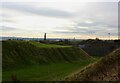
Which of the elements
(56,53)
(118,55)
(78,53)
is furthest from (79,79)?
(78,53)

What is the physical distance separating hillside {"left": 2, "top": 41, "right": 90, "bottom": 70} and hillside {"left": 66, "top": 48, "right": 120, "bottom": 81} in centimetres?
1543

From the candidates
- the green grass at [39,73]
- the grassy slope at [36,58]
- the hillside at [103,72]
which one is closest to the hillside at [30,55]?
the grassy slope at [36,58]

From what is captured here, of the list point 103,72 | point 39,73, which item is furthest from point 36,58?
point 103,72

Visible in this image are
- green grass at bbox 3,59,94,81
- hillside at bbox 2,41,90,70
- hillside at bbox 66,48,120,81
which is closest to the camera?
hillside at bbox 66,48,120,81

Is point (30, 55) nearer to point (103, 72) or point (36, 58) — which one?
point (36, 58)

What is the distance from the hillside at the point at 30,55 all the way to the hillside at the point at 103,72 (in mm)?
15426

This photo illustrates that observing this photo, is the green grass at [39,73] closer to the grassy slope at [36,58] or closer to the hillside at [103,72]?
the grassy slope at [36,58]

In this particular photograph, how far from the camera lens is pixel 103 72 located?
14.7 metres

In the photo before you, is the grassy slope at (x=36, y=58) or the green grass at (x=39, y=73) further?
the grassy slope at (x=36, y=58)

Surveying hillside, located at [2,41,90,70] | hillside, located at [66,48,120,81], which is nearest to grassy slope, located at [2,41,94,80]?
hillside, located at [2,41,90,70]

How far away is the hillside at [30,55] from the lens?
102 ft

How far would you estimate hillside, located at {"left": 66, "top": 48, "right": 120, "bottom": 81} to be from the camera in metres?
14.1

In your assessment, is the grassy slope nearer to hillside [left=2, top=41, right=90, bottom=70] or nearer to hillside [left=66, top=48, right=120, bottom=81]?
hillside [left=2, top=41, right=90, bottom=70]

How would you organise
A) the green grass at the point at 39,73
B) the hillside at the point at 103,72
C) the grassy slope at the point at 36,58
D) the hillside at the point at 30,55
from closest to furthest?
the hillside at the point at 103,72 < the green grass at the point at 39,73 < the grassy slope at the point at 36,58 < the hillside at the point at 30,55
